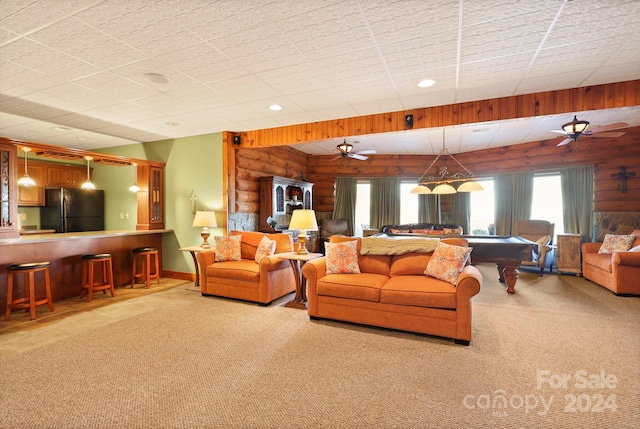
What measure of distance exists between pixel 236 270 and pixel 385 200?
507 centimetres

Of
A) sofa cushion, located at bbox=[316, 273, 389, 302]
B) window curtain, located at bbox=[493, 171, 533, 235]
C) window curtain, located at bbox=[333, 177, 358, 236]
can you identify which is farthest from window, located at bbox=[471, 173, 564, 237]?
sofa cushion, located at bbox=[316, 273, 389, 302]

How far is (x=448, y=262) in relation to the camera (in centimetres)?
338

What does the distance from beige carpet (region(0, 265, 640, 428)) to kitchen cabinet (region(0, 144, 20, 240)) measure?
6.42ft

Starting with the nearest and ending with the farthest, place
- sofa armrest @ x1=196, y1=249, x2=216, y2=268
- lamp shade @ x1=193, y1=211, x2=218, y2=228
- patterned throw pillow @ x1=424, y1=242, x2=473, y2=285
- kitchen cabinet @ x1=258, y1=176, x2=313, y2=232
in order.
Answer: patterned throw pillow @ x1=424, y1=242, x2=473, y2=285
sofa armrest @ x1=196, y1=249, x2=216, y2=268
lamp shade @ x1=193, y1=211, x2=218, y2=228
kitchen cabinet @ x1=258, y1=176, x2=313, y2=232

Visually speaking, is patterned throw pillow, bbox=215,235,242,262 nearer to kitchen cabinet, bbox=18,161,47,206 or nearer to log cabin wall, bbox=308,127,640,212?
log cabin wall, bbox=308,127,640,212

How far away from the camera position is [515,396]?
7.06 feet

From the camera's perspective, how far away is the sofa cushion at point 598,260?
4.79m

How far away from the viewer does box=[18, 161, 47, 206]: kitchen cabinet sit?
21.8ft

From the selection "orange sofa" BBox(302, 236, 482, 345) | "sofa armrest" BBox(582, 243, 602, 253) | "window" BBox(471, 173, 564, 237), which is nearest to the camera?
"orange sofa" BBox(302, 236, 482, 345)

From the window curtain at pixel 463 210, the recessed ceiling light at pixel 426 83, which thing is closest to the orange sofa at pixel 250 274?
the recessed ceiling light at pixel 426 83

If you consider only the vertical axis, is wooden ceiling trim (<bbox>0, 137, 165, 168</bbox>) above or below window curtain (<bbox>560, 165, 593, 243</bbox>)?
above

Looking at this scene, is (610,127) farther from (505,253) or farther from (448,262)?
(448,262)

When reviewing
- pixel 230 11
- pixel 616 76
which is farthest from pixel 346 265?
pixel 616 76

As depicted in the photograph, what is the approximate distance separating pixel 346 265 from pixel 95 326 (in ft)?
9.60
